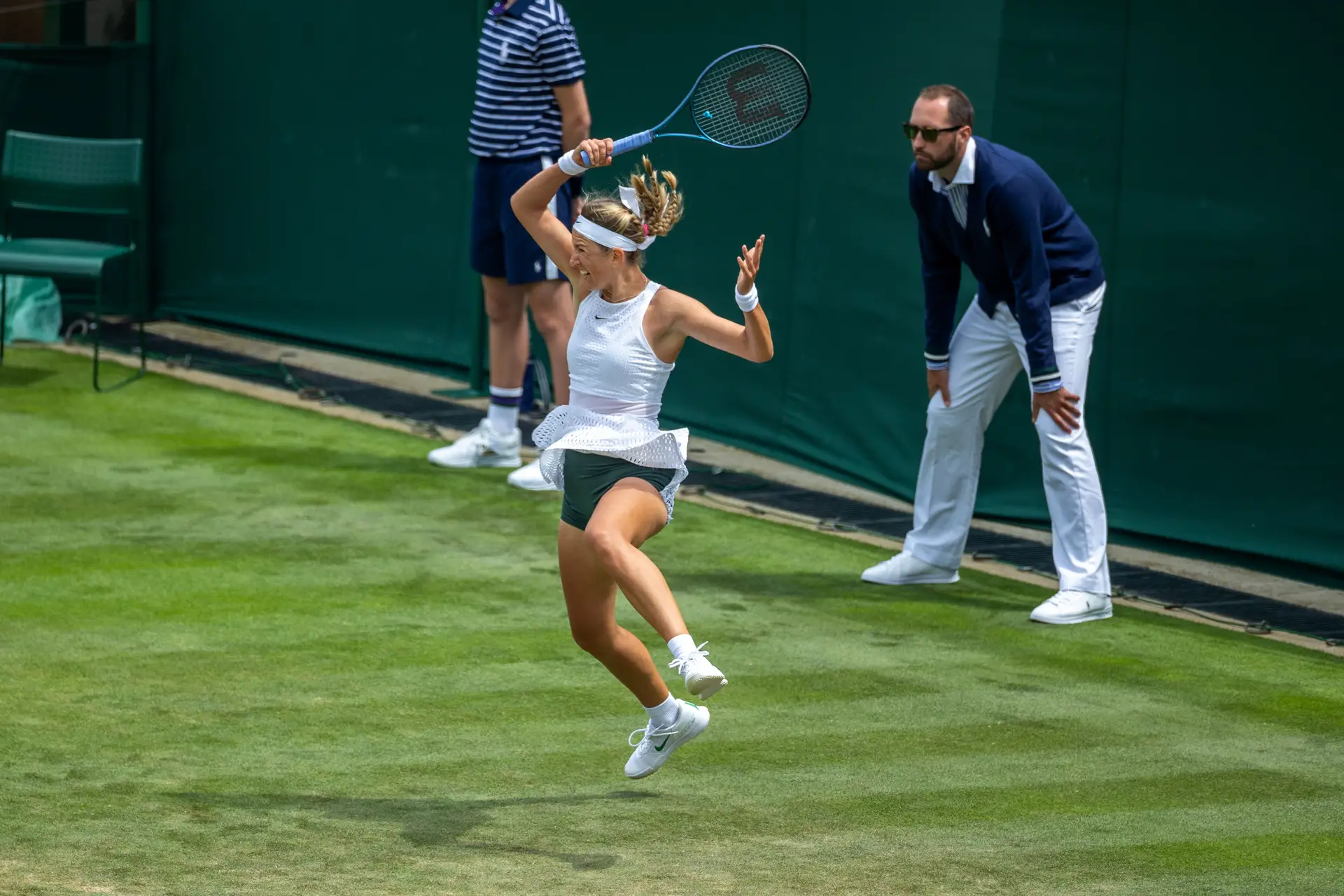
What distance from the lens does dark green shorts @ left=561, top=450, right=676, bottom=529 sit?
5258mm

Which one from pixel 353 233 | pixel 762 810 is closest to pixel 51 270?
pixel 353 233

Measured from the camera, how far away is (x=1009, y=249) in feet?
23.0

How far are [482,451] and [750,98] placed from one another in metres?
3.88

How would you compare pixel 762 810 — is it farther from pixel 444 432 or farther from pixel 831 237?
pixel 444 432

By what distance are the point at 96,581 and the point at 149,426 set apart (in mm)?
3212

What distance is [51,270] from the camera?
10992mm

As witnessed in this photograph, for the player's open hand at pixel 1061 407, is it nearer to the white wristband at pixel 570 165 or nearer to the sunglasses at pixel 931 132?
the sunglasses at pixel 931 132

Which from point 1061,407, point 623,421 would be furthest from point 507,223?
point 623,421

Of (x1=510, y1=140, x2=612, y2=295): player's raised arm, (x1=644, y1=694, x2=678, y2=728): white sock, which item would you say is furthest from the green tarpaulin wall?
(x1=644, y1=694, x2=678, y2=728): white sock

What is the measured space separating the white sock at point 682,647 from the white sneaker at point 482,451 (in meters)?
4.67

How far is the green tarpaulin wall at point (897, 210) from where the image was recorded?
778 centimetres

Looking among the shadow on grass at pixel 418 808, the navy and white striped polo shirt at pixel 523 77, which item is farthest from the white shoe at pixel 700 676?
the navy and white striped polo shirt at pixel 523 77

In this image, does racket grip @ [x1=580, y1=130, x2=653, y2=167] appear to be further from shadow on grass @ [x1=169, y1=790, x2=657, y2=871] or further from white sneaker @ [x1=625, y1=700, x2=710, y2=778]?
shadow on grass @ [x1=169, y1=790, x2=657, y2=871]

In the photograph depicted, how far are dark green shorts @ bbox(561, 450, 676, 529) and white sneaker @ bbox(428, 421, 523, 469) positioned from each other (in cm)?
421
